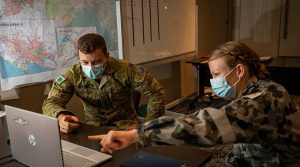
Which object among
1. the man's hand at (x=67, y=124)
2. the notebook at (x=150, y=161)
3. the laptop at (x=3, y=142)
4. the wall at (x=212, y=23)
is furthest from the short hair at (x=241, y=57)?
the wall at (x=212, y=23)

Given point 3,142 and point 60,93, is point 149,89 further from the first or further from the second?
point 3,142

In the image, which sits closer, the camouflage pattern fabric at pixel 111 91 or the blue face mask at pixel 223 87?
the blue face mask at pixel 223 87

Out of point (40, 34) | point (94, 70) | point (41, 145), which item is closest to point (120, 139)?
point (41, 145)

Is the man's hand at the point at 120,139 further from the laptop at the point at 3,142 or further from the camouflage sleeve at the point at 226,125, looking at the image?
the laptop at the point at 3,142

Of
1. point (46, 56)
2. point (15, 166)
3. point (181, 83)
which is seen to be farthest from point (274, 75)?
point (15, 166)

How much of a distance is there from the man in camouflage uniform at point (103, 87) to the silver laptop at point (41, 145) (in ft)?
1.90

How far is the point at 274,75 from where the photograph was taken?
11.3 feet

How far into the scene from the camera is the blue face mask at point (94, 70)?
178 cm

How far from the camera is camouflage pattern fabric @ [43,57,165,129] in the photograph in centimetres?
183

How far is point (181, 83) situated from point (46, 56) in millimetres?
2566

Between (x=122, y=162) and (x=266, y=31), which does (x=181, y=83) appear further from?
(x=122, y=162)

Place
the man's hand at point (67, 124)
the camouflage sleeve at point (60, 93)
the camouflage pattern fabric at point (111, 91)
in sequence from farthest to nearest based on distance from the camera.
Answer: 1. the camouflage pattern fabric at point (111, 91)
2. the camouflage sleeve at point (60, 93)
3. the man's hand at point (67, 124)

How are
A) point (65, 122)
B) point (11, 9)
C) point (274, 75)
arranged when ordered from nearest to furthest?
point (65, 122), point (11, 9), point (274, 75)

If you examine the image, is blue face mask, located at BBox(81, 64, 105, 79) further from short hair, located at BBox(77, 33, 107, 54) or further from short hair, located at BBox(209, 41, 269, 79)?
short hair, located at BBox(209, 41, 269, 79)
